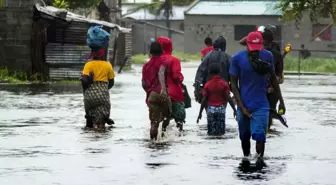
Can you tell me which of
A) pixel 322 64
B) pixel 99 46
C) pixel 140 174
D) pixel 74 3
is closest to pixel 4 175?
pixel 140 174

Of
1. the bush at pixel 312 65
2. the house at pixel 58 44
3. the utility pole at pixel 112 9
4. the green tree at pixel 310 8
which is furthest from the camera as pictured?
the utility pole at pixel 112 9

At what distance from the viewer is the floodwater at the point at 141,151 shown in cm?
Result: 1198

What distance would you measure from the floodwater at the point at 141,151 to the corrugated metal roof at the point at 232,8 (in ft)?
203

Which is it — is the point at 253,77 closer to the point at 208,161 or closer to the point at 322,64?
the point at 208,161

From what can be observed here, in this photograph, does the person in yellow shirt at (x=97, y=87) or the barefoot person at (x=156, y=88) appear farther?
the person in yellow shirt at (x=97, y=87)

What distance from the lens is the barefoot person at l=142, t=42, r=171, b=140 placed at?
1648 centimetres

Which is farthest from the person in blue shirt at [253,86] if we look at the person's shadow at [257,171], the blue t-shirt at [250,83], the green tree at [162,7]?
the green tree at [162,7]

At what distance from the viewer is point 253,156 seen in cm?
1412

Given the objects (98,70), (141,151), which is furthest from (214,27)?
(141,151)

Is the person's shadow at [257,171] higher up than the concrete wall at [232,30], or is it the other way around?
the person's shadow at [257,171]

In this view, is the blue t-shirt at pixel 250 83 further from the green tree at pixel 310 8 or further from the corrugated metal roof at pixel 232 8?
the corrugated metal roof at pixel 232 8

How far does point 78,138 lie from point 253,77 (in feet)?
14.3

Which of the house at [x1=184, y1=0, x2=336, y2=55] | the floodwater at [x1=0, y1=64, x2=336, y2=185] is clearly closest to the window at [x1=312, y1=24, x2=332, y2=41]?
the house at [x1=184, y1=0, x2=336, y2=55]

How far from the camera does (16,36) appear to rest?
3716 centimetres
